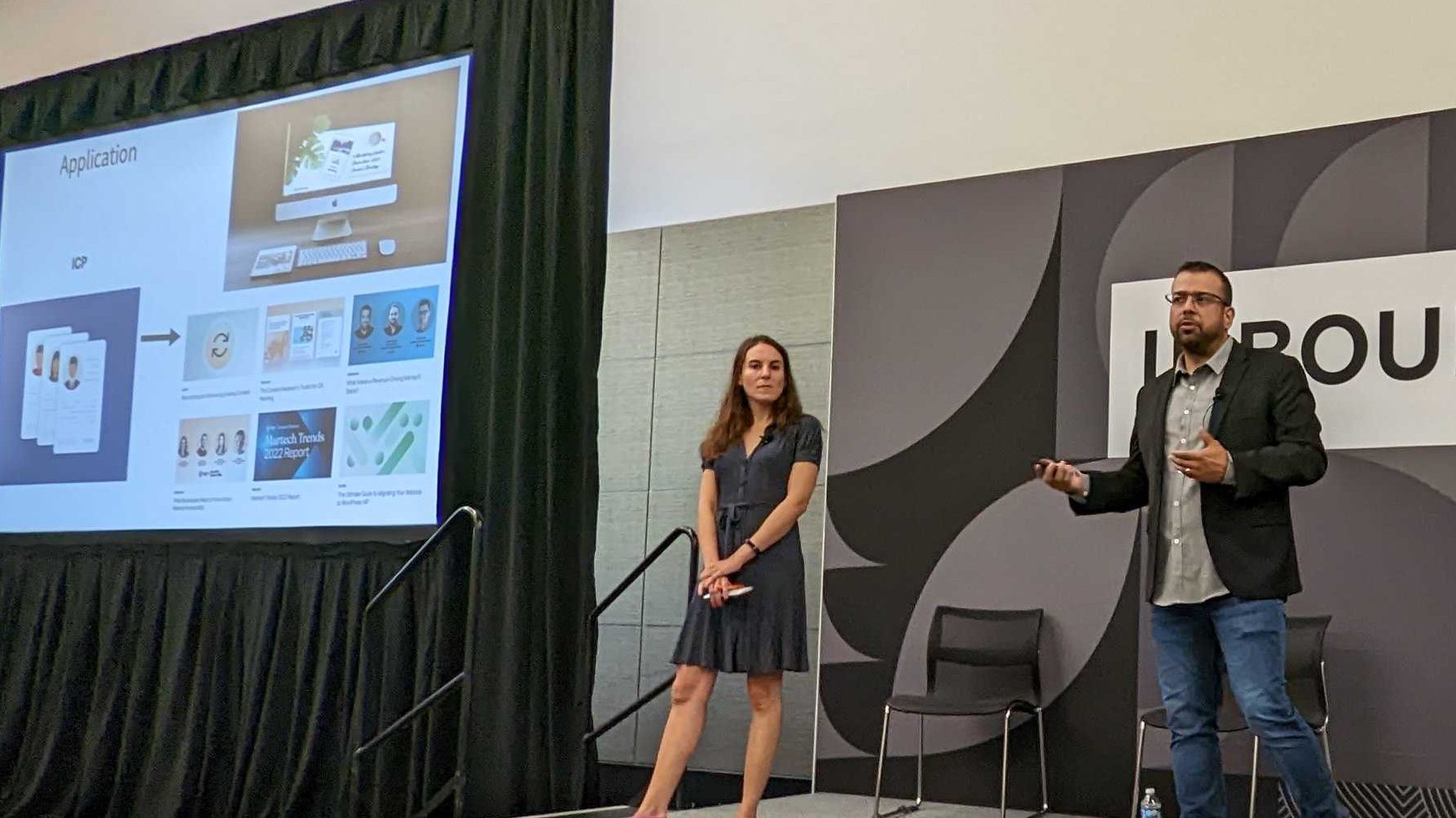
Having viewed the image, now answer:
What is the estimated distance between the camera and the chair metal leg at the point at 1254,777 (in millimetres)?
4309

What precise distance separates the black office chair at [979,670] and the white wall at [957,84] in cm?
157

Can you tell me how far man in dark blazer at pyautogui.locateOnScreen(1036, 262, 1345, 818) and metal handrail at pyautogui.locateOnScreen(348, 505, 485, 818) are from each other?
7.24 ft

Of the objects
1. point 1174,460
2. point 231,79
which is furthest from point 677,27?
point 1174,460

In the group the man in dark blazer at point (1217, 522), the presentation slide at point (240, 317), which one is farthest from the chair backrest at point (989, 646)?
→ the presentation slide at point (240, 317)

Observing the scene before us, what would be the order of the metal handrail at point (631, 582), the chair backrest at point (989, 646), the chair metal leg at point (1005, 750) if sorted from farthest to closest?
the metal handrail at point (631, 582) < the chair backrest at point (989, 646) < the chair metal leg at point (1005, 750)

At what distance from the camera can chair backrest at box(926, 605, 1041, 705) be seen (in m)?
4.92

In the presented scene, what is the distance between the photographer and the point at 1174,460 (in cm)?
327

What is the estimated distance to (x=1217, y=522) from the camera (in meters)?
3.36

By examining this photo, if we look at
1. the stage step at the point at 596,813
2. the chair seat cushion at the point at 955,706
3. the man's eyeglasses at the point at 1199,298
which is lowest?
the stage step at the point at 596,813

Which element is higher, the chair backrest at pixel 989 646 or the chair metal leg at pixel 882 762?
the chair backrest at pixel 989 646

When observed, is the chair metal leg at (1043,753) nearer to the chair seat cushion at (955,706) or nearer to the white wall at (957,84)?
the chair seat cushion at (955,706)

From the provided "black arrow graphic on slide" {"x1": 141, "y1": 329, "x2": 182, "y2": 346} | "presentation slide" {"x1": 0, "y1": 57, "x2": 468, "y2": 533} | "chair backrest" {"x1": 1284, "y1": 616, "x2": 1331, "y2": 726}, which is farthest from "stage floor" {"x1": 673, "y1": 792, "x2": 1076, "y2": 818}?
"black arrow graphic on slide" {"x1": 141, "y1": 329, "x2": 182, "y2": 346}

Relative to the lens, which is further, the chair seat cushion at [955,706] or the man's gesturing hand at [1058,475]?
the chair seat cushion at [955,706]

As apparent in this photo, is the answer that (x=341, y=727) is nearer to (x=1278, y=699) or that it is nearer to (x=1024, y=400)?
(x=1024, y=400)
